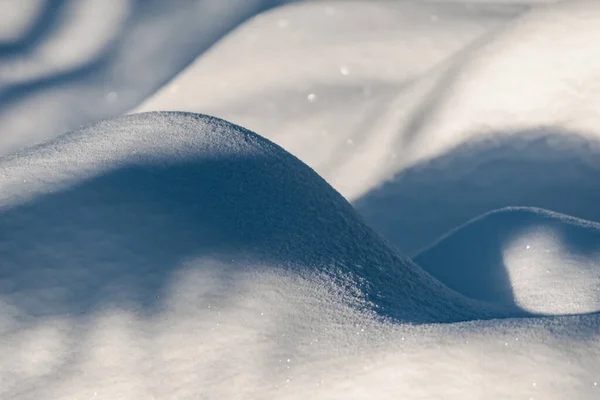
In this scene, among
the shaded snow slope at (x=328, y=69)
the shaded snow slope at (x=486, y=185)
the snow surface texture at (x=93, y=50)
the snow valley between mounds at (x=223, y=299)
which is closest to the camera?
the snow valley between mounds at (x=223, y=299)

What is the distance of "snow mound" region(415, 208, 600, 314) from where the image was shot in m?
0.98

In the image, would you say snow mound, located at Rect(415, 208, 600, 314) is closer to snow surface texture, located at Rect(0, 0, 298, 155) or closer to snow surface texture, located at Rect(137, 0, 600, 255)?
snow surface texture, located at Rect(137, 0, 600, 255)

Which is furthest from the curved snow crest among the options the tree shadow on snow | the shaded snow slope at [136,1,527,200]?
the shaded snow slope at [136,1,527,200]

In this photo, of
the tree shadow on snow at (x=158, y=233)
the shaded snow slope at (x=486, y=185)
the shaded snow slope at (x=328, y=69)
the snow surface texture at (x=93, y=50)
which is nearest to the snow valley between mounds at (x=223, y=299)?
the tree shadow on snow at (x=158, y=233)

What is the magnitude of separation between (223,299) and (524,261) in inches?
20.0

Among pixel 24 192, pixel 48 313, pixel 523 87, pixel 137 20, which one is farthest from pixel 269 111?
pixel 48 313

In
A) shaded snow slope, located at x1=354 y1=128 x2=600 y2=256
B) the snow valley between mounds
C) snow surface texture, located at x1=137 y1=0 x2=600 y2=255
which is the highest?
snow surface texture, located at x1=137 y1=0 x2=600 y2=255

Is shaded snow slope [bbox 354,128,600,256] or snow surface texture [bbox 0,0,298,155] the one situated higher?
snow surface texture [bbox 0,0,298,155]

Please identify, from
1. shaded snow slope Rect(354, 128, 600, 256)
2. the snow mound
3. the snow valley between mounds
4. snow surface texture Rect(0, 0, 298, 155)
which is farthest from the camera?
snow surface texture Rect(0, 0, 298, 155)

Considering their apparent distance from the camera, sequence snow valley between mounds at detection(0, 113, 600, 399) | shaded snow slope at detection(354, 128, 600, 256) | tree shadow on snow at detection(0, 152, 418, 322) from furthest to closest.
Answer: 1. shaded snow slope at detection(354, 128, 600, 256)
2. tree shadow on snow at detection(0, 152, 418, 322)
3. snow valley between mounds at detection(0, 113, 600, 399)

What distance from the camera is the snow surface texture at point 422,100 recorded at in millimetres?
1481

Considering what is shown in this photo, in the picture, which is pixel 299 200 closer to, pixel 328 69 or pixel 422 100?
pixel 422 100

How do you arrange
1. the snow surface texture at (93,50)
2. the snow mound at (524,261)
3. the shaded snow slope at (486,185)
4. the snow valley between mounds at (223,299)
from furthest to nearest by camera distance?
the snow surface texture at (93,50) < the shaded snow slope at (486,185) < the snow mound at (524,261) < the snow valley between mounds at (223,299)

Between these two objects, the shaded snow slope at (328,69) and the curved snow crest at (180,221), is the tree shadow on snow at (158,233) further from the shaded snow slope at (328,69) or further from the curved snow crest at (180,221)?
the shaded snow slope at (328,69)
